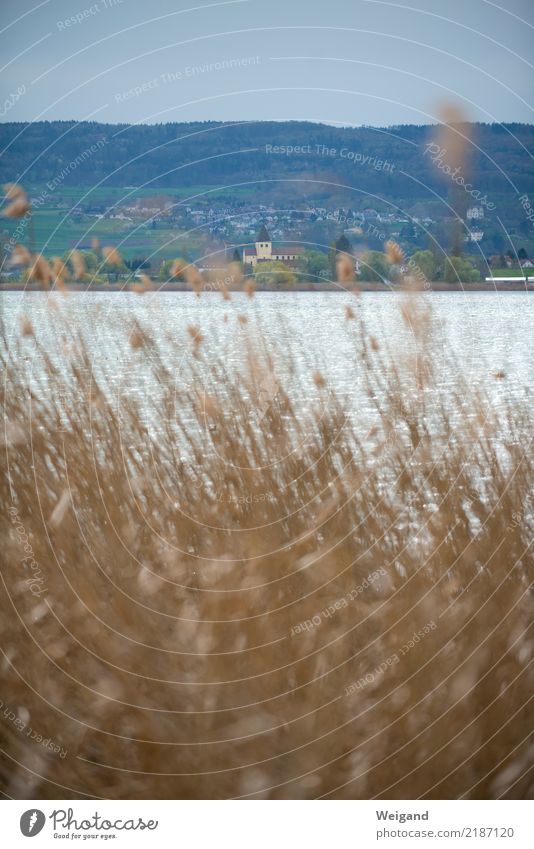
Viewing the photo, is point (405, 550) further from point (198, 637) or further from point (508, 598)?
point (198, 637)

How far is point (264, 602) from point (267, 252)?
148cm

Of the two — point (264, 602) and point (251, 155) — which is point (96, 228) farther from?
point (264, 602)

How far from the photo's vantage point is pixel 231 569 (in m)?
2.92

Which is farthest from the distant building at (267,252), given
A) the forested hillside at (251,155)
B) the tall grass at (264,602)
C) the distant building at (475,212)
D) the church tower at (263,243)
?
the distant building at (475,212)

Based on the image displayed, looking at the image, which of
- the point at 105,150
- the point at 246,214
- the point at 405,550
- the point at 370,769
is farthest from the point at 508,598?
the point at 105,150

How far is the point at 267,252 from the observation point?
3717mm

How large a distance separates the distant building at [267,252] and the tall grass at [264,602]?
42cm

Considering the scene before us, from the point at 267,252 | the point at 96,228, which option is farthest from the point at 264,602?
the point at 96,228

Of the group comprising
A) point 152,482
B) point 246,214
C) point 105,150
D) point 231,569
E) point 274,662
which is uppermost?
point 105,150

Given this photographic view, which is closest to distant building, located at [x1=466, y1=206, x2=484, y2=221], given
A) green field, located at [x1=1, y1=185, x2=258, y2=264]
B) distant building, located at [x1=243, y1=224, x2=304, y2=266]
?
distant building, located at [x1=243, y1=224, x2=304, y2=266]

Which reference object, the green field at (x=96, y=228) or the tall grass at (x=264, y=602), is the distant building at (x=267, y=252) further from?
the tall grass at (x=264, y=602)

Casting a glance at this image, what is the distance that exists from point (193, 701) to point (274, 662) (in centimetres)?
24

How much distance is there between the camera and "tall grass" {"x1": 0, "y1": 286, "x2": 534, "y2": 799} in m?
2.52

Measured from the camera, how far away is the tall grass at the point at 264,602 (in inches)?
99.0
